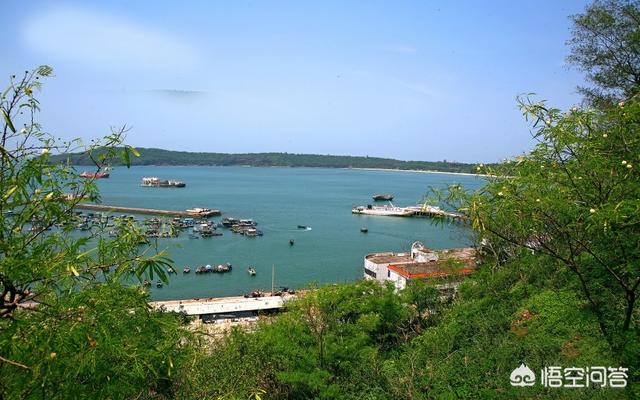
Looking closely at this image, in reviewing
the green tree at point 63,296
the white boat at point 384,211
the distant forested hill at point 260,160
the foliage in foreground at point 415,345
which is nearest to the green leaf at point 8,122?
the green tree at point 63,296

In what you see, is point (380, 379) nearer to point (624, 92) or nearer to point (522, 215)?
point (522, 215)

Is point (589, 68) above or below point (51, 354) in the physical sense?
above

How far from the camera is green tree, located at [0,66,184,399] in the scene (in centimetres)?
144

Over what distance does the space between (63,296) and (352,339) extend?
5.26 metres

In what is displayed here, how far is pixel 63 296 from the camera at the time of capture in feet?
5.36

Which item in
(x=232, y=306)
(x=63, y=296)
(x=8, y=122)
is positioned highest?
(x=8, y=122)

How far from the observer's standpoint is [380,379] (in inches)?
198

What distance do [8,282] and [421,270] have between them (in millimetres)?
12692

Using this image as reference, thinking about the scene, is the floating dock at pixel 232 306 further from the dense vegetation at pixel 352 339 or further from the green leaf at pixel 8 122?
the green leaf at pixel 8 122

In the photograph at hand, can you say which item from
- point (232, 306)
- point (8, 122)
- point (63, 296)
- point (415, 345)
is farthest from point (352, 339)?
point (232, 306)

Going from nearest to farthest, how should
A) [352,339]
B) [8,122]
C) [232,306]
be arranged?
[8,122] → [352,339] → [232,306]

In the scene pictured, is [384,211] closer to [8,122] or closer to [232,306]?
[232,306]

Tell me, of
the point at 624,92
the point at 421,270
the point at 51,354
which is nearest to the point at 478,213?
the point at 51,354

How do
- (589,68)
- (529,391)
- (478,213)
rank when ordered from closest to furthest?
(478,213), (529,391), (589,68)
